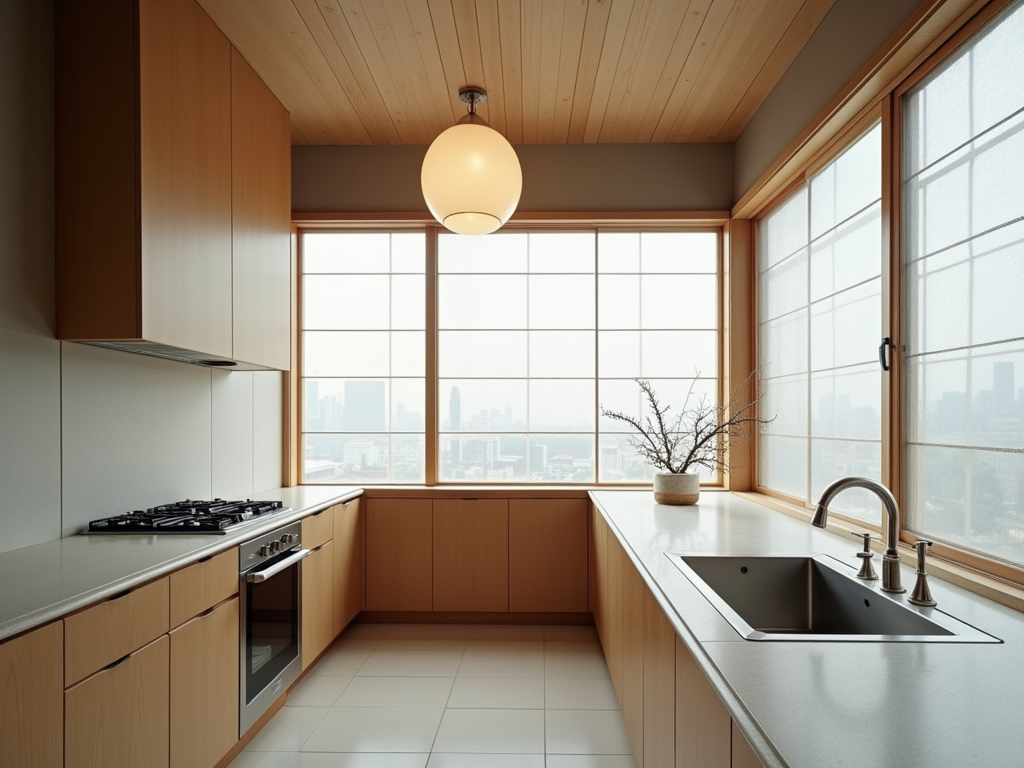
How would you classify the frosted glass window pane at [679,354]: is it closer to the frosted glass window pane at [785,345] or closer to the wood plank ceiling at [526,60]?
the frosted glass window pane at [785,345]

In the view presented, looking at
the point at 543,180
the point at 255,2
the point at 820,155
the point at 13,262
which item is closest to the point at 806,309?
the point at 820,155

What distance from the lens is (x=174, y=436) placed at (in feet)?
9.22

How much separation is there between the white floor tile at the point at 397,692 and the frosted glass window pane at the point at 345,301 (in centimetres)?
201

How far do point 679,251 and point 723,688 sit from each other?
3.34 metres

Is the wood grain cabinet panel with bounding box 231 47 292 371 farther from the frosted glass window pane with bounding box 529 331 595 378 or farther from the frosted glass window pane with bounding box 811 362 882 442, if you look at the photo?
the frosted glass window pane with bounding box 811 362 882 442

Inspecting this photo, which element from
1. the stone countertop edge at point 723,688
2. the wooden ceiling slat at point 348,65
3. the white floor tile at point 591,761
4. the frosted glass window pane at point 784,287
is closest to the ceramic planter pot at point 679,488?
the frosted glass window pane at point 784,287

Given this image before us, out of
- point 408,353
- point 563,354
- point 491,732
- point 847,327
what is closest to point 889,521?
point 847,327

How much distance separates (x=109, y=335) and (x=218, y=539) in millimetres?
725

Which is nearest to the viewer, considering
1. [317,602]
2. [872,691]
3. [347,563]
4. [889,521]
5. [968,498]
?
[872,691]

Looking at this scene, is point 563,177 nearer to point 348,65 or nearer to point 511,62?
point 511,62

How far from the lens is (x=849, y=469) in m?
2.66

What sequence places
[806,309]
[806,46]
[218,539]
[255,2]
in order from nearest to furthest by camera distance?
1. [218,539]
2. [255,2]
3. [806,46]
4. [806,309]

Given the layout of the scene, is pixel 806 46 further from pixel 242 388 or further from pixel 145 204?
pixel 242 388

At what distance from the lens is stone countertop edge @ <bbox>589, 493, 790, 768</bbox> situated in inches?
35.3
